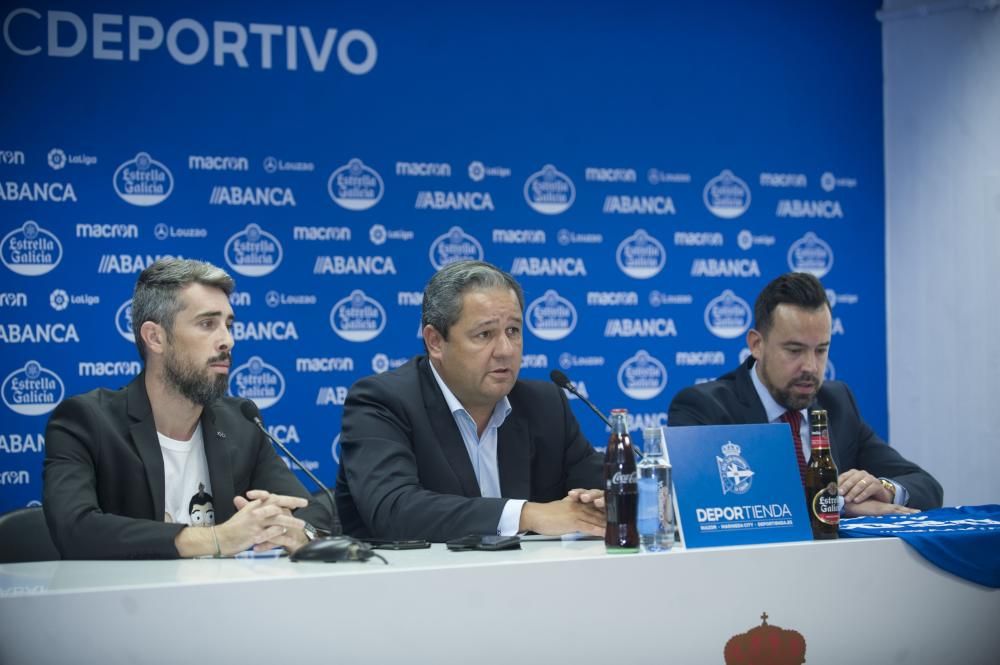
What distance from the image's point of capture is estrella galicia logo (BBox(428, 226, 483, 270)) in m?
4.75

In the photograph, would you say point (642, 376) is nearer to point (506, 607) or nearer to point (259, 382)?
point (259, 382)

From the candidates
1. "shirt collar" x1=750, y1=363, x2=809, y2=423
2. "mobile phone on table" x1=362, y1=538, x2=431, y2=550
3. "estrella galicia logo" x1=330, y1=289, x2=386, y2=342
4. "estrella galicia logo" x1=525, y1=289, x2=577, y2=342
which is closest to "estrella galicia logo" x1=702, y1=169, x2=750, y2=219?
"estrella galicia logo" x1=525, y1=289, x2=577, y2=342

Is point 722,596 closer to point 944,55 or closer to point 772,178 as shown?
point 772,178

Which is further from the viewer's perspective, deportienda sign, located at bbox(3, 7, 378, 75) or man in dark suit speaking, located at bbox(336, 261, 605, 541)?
deportienda sign, located at bbox(3, 7, 378, 75)

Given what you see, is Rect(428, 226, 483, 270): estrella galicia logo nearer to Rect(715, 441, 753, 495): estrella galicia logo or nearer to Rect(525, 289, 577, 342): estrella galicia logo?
Rect(525, 289, 577, 342): estrella galicia logo

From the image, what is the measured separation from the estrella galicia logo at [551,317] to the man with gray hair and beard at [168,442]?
2056 mm

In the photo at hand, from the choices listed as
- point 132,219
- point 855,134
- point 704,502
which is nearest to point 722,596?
point 704,502

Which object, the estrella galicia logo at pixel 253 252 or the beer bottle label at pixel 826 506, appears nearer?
the beer bottle label at pixel 826 506

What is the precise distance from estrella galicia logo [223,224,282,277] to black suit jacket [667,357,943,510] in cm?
206

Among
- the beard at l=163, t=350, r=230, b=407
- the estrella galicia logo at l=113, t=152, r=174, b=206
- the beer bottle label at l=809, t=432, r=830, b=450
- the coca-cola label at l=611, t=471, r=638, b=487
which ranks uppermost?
the estrella galicia logo at l=113, t=152, r=174, b=206

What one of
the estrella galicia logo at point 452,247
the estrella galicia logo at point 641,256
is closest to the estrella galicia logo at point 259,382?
the estrella galicia logo at point 452,247

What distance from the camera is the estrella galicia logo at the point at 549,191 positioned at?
4914 millimetres

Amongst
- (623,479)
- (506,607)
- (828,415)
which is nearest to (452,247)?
(828,415)

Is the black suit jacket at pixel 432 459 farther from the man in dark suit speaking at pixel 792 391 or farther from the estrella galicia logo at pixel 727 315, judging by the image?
the estrella galicia logo at pixel 727 315
